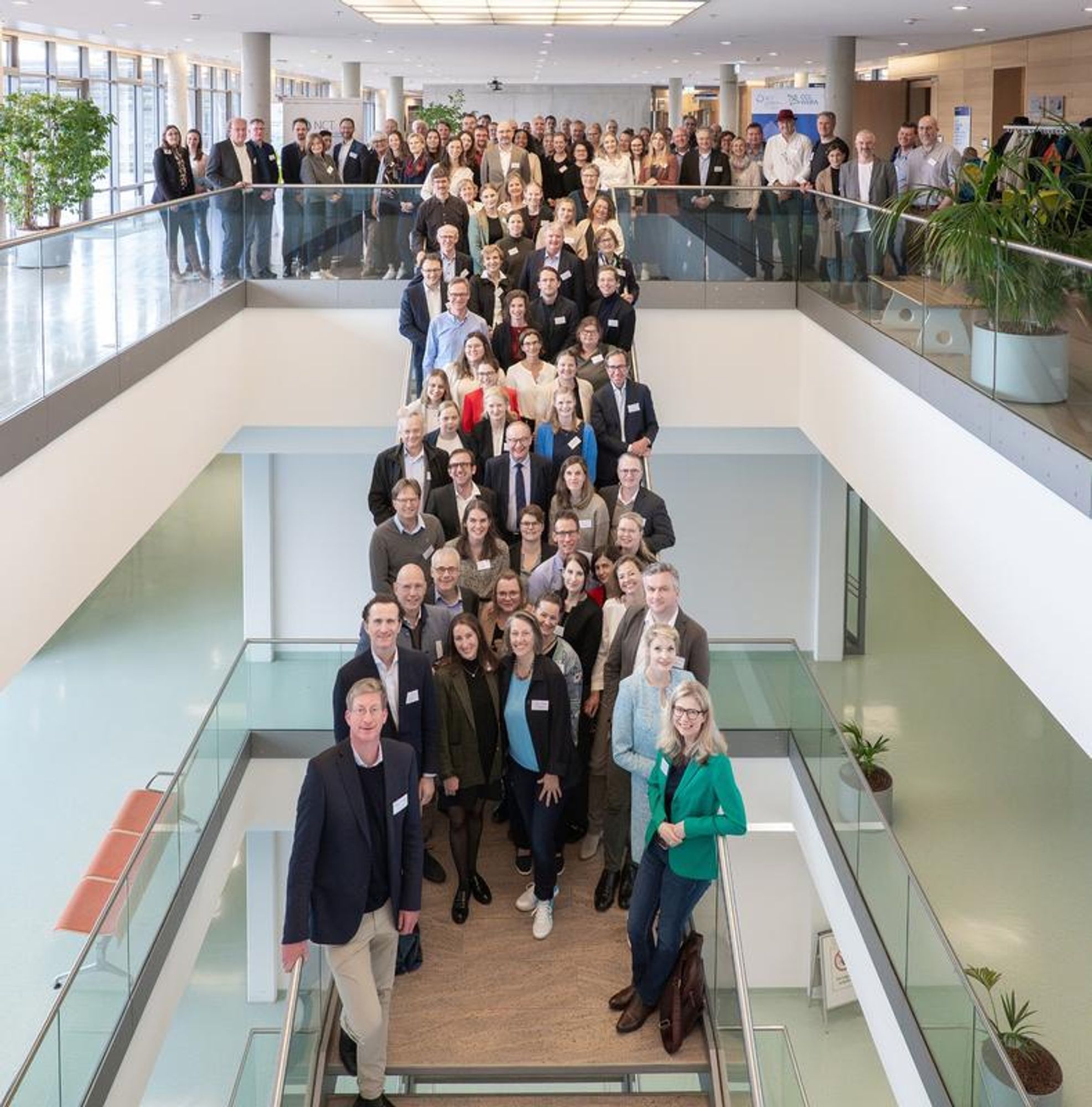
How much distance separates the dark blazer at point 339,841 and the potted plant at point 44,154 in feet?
45.7

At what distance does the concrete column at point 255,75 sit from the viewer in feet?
73.1

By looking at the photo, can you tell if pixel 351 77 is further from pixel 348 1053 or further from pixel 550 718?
pixel 348 1053

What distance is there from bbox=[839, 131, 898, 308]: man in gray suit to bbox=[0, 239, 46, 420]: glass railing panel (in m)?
5.57

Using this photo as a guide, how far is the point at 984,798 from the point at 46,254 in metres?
10.7

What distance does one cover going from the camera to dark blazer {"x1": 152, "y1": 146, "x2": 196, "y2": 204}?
47.5 feet

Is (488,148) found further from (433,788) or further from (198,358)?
(433,788)

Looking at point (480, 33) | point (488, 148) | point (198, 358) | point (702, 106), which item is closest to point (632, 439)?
point (198, 358)

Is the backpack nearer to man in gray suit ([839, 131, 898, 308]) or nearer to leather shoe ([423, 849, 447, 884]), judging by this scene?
leather shoe ([423, 849, 447, 884])

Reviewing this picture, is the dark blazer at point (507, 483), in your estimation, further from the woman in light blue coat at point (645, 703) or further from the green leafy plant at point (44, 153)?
the green leafy plant at point (44, 153)

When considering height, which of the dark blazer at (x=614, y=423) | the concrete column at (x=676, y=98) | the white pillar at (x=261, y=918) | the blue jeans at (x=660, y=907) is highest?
the concrete column at (x=676, y=98)

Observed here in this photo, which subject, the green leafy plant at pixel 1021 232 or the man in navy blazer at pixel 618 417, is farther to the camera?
the man in navy blazer at pixel 618 417

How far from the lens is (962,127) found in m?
24.5

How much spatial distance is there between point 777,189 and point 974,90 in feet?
46.2

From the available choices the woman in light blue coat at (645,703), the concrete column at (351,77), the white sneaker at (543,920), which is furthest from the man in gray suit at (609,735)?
the concrete column at (351,77)
